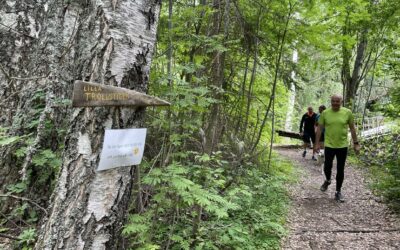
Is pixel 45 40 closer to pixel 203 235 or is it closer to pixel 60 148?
pixel 60 148

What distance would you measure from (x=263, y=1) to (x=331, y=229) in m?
4.36

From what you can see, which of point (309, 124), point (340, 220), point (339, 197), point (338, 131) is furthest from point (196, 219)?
point (309, 124)

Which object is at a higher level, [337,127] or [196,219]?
[337,127]

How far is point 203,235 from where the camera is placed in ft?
13.6

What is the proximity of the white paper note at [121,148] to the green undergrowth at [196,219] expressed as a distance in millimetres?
518

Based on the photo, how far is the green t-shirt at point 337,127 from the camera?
6.55m

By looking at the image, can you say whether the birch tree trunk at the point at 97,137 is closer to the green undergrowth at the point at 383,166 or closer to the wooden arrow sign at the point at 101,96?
the wooden arrow sign at the point at 101,96

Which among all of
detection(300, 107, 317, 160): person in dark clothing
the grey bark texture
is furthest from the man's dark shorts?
the grey bark texture

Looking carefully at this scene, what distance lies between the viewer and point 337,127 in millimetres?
6578

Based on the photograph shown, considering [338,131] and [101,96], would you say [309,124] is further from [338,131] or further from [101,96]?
[101,96]

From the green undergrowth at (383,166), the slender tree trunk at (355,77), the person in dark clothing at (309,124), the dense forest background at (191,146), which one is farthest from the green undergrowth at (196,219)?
the slender tree trunk at (355,77)

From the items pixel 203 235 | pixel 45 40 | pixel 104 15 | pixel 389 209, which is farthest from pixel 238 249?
pixel 389 209

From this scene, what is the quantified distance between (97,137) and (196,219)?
217 centimetres

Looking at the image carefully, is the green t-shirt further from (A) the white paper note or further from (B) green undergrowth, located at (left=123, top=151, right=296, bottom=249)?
(A) the white paper note
